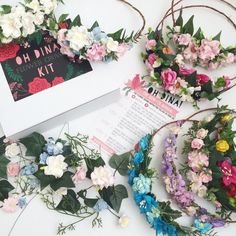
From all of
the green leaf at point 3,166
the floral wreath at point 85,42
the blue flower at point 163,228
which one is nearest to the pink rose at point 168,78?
the floral wreath at point 85,42

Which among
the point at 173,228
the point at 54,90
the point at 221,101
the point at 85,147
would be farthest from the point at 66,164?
the point at 221,101

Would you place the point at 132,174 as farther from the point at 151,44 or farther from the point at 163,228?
the point at 151,44

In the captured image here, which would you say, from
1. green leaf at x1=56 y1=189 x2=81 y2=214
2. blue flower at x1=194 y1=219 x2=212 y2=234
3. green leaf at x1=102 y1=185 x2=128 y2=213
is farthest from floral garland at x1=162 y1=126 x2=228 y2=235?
green leaf at x1=56 y1=189 x2=81 y2=214

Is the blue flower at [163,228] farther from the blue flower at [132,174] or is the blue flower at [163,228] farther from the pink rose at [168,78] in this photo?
the pink rose at [168,78]

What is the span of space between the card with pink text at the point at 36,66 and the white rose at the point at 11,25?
4cm

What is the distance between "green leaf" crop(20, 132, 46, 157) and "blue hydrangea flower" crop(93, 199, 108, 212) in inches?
7.4

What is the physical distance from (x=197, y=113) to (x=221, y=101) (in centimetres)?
7

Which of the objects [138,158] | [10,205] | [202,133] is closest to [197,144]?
[202,133]

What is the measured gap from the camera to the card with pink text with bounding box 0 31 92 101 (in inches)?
34.9

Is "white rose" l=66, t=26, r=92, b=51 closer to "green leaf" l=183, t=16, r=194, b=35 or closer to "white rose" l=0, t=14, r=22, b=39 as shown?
"white rose" l=0, t=14, r=22, b=39

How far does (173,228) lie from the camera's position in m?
0.83

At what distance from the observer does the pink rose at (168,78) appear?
0.92 metres

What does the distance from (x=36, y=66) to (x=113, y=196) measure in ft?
1.23

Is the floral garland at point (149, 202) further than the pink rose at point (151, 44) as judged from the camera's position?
No
